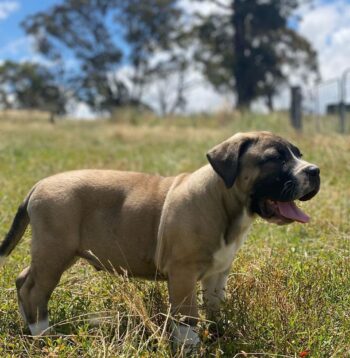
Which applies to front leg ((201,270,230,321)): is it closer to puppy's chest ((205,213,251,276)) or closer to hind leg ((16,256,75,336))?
puppy's chest ((205,213,251,276))

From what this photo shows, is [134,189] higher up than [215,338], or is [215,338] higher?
[134,189]

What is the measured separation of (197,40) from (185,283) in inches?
1320

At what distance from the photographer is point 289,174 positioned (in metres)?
3.54

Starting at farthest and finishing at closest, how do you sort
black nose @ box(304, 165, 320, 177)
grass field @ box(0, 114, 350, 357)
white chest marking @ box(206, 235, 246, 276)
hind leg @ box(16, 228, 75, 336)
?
hind leg @ box(16, 228, 75, 336) → white chest marking @ box(206, 235, 246, 276) → black nose @ box(304, 165, 320, 177) → grass field @ box(0, 114, 350, 357)

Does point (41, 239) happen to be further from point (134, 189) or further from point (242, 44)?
point (242, 44)

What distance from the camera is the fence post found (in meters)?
14.9

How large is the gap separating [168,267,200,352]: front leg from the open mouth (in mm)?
631

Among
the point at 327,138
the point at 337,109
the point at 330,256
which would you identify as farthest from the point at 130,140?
the point at 330,256

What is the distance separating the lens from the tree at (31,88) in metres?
45.9

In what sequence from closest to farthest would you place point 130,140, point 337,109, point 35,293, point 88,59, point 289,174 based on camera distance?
point 289,174 → point 35,293 → point 337,109 → point 130,140 → point 88,59

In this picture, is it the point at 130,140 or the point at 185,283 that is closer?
the point at 185,283

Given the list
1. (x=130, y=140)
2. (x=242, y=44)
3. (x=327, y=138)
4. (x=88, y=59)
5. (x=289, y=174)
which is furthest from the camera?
(x=88, y=59)

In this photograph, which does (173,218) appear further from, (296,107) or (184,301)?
(296,107)

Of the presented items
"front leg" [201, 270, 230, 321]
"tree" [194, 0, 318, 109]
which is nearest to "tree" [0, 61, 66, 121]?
"tree" [194, 0, 318, 109]
